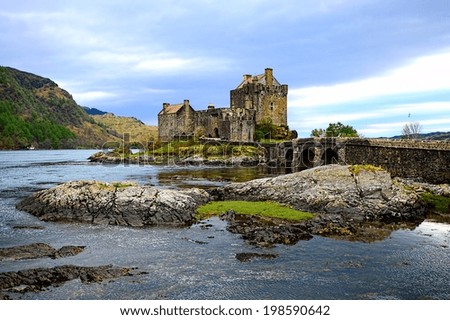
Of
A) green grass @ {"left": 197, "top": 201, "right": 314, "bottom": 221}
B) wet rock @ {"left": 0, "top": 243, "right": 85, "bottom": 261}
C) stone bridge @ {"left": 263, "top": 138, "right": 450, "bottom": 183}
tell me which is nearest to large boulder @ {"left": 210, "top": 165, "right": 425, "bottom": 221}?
green grass @ {"left": 197, "top": 201, "right": 314, "bottom": 221}

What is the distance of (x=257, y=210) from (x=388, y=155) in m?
21.9

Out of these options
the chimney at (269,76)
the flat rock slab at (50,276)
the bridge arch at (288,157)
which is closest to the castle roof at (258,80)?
the chimney at (269,76)

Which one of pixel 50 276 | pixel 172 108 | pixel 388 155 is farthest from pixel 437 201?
pixel 172 108

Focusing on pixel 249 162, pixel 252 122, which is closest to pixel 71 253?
pixel 249 162

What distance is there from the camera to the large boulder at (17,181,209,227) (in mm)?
25734

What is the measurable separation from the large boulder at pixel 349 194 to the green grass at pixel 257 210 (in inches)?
51.0

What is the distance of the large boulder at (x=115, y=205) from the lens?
25.7m

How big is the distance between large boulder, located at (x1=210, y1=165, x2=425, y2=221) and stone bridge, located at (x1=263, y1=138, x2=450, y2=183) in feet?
33.1

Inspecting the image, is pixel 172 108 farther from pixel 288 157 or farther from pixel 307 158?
pixel 307 158

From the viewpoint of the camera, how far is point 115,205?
26312 millimetres

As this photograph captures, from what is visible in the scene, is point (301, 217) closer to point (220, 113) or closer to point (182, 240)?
point (182, 240)

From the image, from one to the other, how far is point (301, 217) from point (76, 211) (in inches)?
551

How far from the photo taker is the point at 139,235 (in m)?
22.6

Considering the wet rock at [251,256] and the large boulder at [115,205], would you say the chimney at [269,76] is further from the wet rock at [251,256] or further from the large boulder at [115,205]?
the wet rock at [251,256]
